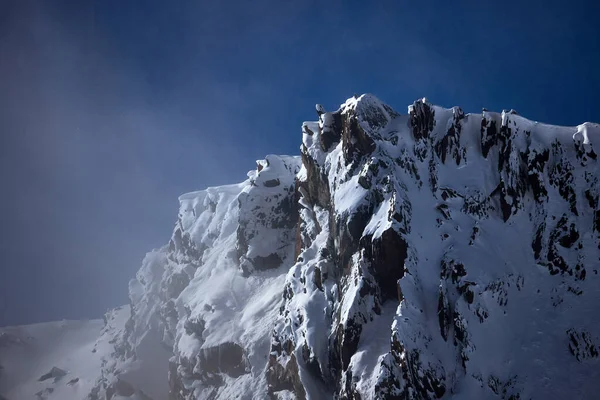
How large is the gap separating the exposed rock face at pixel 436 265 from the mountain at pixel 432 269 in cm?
13

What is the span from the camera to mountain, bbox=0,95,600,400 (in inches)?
1361

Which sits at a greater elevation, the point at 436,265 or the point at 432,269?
the point at 436,265

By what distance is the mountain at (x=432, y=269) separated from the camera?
3456 centimetres

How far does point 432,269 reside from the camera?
4012 centimetres

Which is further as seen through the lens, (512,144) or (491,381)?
(512,144)

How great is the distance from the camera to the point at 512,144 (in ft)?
146

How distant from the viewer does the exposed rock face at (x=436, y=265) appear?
34.5 meters

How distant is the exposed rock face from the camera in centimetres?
3453

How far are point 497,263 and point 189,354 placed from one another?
5652 cm

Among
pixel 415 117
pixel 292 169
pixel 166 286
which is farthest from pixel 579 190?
pixel 166 286

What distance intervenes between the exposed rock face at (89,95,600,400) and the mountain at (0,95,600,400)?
0.13m

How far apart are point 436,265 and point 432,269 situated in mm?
571

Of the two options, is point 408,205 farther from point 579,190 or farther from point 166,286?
point 166,286

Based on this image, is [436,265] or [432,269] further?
[436,265]
